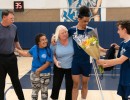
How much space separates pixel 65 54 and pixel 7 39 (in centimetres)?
102

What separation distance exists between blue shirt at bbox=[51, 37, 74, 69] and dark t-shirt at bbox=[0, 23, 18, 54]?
784 millimetres

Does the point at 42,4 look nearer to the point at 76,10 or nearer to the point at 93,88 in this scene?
the point at 76,10

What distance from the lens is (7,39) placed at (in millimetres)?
4527

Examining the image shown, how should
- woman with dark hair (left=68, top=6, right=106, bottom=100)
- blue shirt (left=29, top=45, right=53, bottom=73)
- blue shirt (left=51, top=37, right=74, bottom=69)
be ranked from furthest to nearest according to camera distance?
blue shirt (left=29, top=45, right=53, bottom=73) < blue shirt (left=51, top=37, right=74, bottom=69) < woman with dark hair (left=68, top=6, right=106, bottom=100)

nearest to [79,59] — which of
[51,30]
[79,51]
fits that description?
[79,51]

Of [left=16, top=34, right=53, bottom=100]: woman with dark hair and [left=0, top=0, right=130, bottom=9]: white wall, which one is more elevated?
[left=0, top=0, right=130, bottom=9]: white wall

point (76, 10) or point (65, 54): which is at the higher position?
point (76, 10)

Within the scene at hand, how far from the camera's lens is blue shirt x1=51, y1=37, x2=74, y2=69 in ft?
15.1

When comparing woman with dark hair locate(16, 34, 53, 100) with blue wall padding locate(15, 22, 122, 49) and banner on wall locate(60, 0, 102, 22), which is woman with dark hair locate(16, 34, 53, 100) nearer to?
blue wall padding locate(15, 22, 122, 49)

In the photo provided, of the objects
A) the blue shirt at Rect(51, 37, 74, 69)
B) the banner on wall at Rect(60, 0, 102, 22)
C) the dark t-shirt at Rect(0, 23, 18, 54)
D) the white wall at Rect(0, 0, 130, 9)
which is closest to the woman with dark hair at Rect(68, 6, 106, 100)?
the blue shirt at Rect(51, 37, 74, 69)

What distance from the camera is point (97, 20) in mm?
12148

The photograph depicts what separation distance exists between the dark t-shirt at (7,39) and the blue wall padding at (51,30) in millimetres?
7248

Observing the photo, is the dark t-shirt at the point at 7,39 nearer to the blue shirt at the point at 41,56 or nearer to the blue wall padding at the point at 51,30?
the blue shirt at the point at 41,56

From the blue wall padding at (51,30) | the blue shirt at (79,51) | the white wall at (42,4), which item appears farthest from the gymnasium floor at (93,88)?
the white wall at (42,4)
